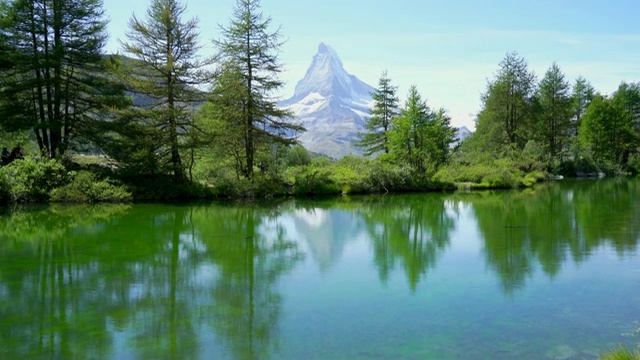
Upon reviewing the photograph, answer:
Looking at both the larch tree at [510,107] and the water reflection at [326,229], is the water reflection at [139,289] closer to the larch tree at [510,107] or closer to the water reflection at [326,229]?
the water reflection at [326,229]

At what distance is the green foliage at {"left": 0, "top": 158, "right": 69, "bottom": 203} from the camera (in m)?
20.6

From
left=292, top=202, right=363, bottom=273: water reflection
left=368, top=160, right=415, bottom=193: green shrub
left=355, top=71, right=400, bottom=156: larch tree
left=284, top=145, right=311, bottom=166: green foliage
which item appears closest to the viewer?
left=292, top=202, right=363, bottom=273: water reflection

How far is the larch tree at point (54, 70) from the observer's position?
22.3 meters

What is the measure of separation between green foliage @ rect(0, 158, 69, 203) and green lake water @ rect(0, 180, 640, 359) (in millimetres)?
4967

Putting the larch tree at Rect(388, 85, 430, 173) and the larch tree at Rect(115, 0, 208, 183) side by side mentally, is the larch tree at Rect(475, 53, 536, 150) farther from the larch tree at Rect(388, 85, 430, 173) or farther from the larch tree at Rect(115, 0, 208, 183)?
the larch tree at Rect(115, 0, 208, 183)

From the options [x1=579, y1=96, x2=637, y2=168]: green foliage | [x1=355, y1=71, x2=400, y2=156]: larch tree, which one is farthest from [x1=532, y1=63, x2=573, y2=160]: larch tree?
[x1=355, y1=71, x2=400, y2=156]: larch tree

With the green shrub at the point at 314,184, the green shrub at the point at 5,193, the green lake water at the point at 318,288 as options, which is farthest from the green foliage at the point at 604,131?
the green shrub at the point at 5,193

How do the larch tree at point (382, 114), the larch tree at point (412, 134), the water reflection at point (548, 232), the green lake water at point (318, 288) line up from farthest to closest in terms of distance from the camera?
the larch tree at point (382, 114), the larch tree at point (412, 134), the water reflection at point (548, 232), the green lake water at point (318, 288)

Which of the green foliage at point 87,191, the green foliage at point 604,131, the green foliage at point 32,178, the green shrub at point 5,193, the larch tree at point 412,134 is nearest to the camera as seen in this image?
the green shrub at point 5,193

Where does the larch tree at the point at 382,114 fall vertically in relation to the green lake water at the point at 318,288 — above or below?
above

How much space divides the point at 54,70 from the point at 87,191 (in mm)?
7025

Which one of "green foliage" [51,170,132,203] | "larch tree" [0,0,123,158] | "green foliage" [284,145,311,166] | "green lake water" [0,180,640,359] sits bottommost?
"green lake water" [0,180,640,359]

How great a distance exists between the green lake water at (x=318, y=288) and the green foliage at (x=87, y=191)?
503 cm

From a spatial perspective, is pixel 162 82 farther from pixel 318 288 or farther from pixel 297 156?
pixel 297 156
